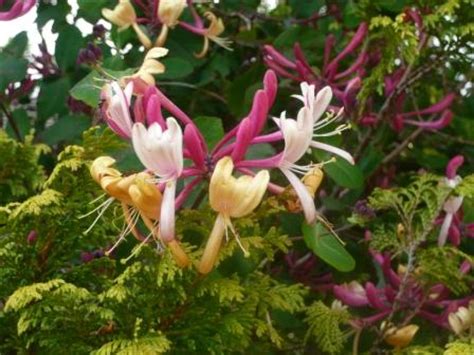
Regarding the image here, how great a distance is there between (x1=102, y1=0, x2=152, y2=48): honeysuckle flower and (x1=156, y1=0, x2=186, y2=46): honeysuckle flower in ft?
0.07

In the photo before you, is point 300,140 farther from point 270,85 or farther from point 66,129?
point 66,129

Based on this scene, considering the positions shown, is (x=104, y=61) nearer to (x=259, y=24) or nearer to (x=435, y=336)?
(x=259, y=24)

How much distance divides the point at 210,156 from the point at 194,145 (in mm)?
31

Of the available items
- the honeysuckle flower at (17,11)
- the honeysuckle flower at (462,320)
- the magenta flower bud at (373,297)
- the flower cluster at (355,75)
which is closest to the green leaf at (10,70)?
the honeysuckle flower at (17,11)

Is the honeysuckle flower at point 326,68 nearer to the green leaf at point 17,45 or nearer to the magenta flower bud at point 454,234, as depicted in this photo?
the magenta flower bud at point 454,234

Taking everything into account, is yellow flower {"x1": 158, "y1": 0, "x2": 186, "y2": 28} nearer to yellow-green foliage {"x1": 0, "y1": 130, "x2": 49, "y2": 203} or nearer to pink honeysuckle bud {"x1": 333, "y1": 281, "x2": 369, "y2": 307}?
yellow-green foliage {"x1": 0, "y1": 130, "x2": 49, "y2": 203}

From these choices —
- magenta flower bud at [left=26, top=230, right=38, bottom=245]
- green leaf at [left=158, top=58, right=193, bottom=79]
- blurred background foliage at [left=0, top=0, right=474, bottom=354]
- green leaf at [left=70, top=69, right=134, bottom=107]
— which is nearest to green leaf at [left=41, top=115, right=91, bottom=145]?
blurred background foliage at [left=0, top=0, right=474, bottom=354]

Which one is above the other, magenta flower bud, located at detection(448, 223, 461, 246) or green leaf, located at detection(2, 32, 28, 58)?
magenta flower bud, located at detection(448, 223, 461, 246)

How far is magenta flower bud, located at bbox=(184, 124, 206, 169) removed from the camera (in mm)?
710

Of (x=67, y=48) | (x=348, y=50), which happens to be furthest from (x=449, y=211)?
(x=67, y=48)

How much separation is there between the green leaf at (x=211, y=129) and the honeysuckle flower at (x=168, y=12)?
233mm

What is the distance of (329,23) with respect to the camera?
1.44 meters

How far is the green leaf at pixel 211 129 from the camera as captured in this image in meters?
0.92

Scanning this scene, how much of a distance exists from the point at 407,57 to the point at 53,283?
0.54 meters
